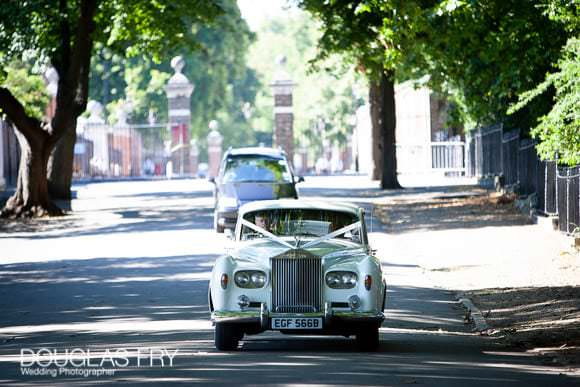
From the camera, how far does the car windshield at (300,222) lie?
46.4ft

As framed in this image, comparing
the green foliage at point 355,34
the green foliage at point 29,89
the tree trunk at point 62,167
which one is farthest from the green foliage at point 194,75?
the tree trunk at point 62,167

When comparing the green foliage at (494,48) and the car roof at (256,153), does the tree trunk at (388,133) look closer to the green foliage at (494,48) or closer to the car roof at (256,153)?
the green foliage at (494,48)

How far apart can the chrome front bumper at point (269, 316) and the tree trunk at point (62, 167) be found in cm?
3273

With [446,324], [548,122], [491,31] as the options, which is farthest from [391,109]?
[446,324]

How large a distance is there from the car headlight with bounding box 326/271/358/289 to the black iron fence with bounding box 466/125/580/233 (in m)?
11.9

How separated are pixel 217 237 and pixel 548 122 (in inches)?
395

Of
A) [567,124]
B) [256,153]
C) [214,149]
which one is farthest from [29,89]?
[567,124]

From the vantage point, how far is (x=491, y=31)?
1278 inches

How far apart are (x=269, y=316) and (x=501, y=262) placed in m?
11.0

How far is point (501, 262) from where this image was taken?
2336 centimetres

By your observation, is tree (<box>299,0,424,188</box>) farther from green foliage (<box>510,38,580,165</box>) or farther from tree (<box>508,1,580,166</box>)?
green foliage (<box>510,38,580,165</box>)

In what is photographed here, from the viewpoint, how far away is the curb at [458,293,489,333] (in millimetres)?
15783

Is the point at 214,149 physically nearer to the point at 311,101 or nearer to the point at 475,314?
the point at 311,101

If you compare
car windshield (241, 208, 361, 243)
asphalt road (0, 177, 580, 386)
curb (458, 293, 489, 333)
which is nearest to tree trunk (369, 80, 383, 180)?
asphalt road (0, 177, 580, 386)
